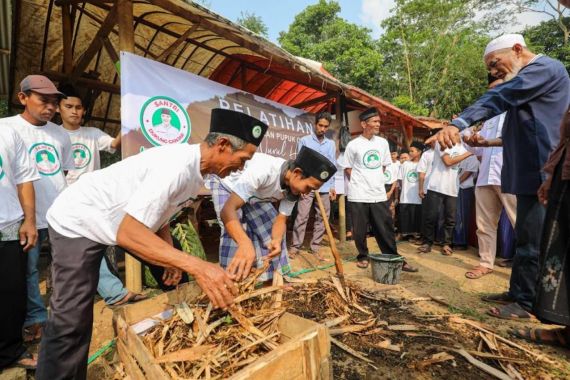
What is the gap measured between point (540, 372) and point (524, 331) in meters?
0.54

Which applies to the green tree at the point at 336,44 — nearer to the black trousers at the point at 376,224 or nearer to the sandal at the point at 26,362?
the black trousers at the point at 376,224

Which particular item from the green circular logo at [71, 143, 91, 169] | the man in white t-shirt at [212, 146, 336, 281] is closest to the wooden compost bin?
the man in white t-shirt at [212, 146, 336, 281]

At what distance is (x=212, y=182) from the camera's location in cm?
336

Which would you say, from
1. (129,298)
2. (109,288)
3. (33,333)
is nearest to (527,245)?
(129,298)

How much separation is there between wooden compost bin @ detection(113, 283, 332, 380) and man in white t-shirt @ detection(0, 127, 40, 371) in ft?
3.66

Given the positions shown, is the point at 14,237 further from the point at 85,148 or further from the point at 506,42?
the point at 506,42

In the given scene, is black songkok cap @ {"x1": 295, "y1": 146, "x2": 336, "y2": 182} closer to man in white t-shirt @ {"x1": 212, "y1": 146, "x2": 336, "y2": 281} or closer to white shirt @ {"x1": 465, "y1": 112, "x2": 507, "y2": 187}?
man in white t-shirt @ {"x1": 212, "y1": 146, "x2": 336, "y2": 281}

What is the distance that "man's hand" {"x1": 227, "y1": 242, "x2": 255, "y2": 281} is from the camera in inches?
81.0

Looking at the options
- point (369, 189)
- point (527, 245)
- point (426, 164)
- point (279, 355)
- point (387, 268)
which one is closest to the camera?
point (279, 355)

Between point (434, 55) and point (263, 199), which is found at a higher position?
point (434, 55)

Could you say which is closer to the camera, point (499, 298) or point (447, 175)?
point (499, 298)

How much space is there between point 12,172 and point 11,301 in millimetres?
954

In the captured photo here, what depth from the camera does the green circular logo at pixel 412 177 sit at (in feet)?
23.2

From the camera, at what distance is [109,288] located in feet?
10.5
